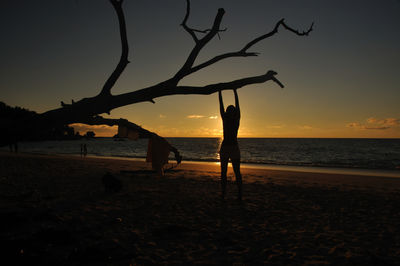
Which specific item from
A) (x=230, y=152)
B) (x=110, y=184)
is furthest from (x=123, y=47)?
(x=110, y=184)

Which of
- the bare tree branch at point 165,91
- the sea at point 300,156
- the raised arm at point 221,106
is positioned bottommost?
the sea at point 300,156

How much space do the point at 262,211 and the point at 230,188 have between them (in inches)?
142

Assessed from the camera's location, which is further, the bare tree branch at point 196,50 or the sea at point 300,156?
the sea at point 300,156

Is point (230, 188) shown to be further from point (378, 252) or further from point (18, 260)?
point (18, 260)

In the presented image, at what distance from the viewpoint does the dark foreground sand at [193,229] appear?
153 inches

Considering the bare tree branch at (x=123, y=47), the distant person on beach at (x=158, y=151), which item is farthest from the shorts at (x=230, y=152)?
the distant person on beach at (x=158, y=151)

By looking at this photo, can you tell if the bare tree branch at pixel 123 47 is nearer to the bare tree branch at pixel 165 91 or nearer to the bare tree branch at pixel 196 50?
the bare tree branch at pixel 165 91

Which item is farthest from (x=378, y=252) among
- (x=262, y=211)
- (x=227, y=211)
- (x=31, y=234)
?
(x=31, y=234)

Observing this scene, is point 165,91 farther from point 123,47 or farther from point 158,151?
point 158,151

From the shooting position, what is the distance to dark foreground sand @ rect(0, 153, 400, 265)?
3896mm

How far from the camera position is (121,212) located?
6.46m

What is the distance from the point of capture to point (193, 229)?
5.29m

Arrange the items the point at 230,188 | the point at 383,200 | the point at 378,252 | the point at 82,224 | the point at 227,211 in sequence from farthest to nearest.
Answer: the point at 230,188
the point at 383,200
the point at 227,211
the point at 82,224
the point at 378,252

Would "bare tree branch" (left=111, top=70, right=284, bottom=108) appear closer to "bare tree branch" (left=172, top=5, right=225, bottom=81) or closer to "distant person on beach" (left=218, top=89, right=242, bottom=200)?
"bare tree branch" (left=172, top=5, right=225, bottom=81)
